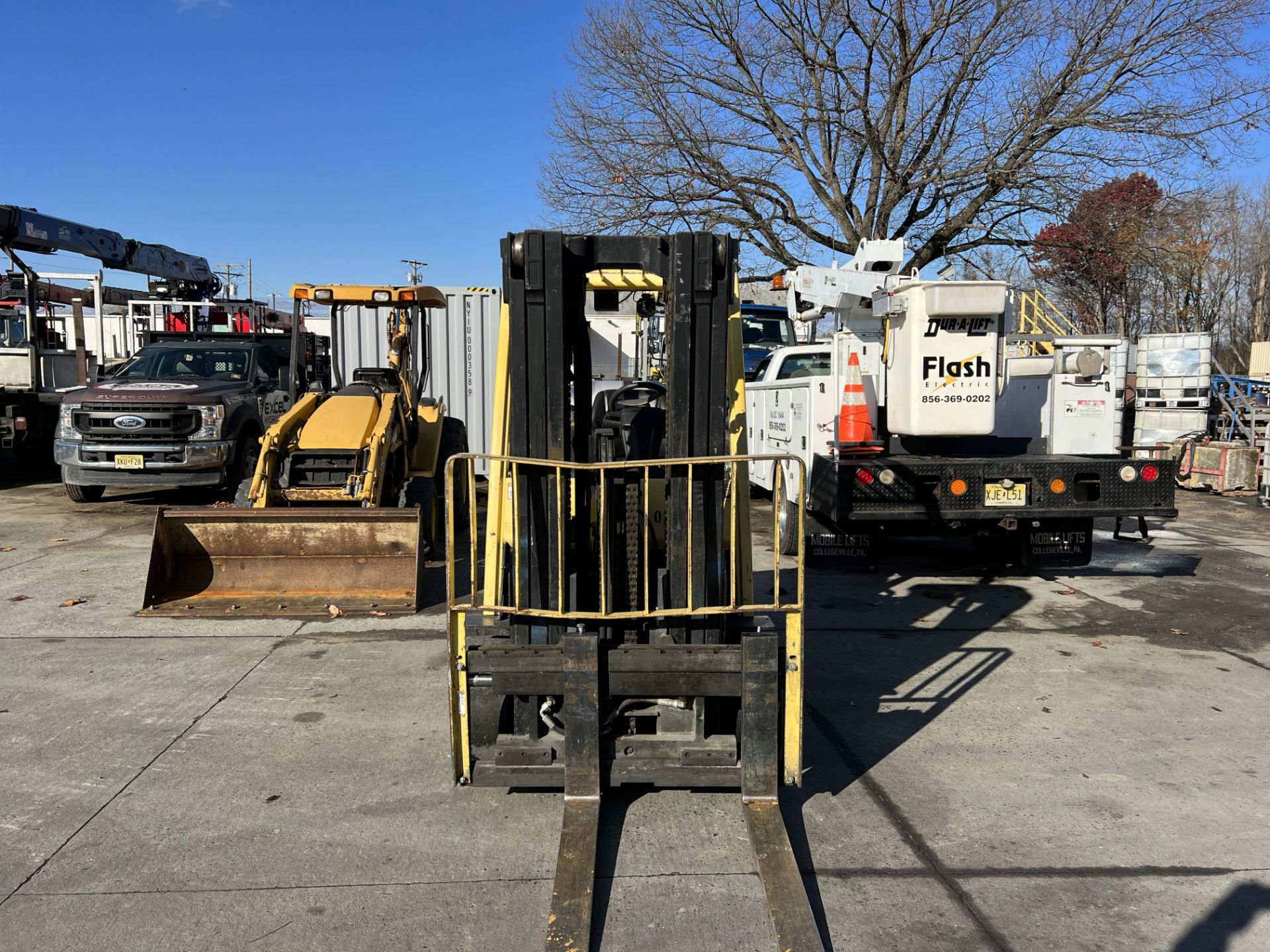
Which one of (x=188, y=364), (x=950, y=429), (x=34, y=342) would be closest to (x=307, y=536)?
(x=950, y=429)

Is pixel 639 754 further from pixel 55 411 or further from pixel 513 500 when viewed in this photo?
pixel 55 411

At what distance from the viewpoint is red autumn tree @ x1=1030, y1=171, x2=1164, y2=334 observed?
18219 millimetres

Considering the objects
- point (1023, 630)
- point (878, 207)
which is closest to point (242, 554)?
point (1023, 630)

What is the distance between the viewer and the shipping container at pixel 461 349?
45.0ft

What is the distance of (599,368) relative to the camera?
1184cm

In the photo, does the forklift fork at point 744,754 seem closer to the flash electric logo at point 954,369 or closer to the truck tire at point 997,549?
the flash electric logo at point 954,369

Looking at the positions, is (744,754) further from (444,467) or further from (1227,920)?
(444,467)

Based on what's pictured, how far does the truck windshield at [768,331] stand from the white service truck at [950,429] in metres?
4.86

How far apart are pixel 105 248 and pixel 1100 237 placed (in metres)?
19.4

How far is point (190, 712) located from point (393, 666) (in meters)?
1.23

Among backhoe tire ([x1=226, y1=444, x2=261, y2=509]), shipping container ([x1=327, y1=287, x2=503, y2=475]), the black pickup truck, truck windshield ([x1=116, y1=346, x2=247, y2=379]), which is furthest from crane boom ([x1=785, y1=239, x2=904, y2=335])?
truck windshield ([x1=116, y1=346, x2=247, y2=379])

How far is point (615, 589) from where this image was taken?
161 inches

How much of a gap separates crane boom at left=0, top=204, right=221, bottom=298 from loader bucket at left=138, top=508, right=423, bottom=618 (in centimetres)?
1053

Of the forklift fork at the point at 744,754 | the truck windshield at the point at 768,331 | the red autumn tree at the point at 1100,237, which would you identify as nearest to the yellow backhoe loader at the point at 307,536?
the forklift fork at the point at 744,754
